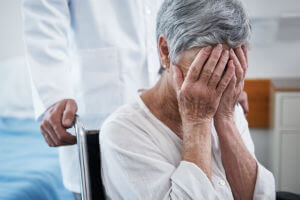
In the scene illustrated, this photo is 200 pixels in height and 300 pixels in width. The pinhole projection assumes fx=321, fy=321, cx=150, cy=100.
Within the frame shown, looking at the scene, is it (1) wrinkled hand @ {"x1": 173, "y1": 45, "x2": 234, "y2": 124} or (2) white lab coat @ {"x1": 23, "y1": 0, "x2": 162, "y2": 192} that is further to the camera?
(2) white lab coat @ {"x1": 23, "y1": 0, "x2": 162, "y2": 192}

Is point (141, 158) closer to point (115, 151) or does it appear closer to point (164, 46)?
point (115, 151)

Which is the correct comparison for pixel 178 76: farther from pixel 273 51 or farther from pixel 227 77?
pixel 273 51

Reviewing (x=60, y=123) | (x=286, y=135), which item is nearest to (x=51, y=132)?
(x=60, y=123)

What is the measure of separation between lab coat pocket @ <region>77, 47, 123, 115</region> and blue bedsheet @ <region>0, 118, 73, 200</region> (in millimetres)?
553

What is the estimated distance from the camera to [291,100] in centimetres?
224

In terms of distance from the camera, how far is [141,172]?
92 cm

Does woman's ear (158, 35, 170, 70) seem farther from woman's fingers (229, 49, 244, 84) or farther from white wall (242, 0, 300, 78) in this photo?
white wall (242, 0, 300, 78)

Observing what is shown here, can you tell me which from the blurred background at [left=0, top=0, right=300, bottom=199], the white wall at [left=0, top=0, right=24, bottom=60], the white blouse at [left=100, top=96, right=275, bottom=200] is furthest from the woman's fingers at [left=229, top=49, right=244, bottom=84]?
the white wall at [left=0, top=0, right=24, bottom=60]

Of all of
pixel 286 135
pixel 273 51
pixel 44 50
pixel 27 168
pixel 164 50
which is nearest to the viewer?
pixel 164 50

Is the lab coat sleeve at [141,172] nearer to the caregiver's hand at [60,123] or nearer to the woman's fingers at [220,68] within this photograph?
the caregiver's hand at [60,123]

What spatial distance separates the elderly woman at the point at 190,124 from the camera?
0.89 metres

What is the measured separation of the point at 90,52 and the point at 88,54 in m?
0.01

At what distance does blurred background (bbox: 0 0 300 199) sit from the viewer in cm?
226

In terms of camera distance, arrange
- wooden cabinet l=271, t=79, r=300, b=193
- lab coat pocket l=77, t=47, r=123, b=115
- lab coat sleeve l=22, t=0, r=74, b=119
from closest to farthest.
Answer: lab coat sleeve l=22, t=0, r=74, b=119
lab coat pocket l=77, t=47, r=123, b=115
wooden cabinet l=271, t=79, r=300, b=193
